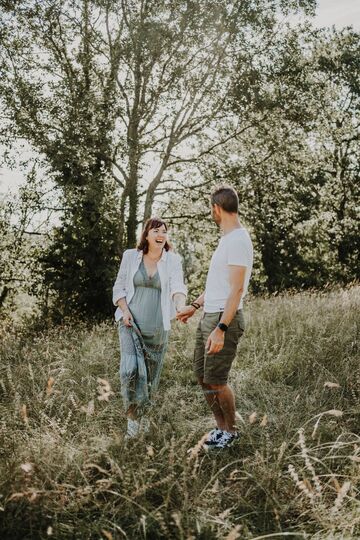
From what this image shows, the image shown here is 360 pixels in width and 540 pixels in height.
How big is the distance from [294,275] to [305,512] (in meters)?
20.6

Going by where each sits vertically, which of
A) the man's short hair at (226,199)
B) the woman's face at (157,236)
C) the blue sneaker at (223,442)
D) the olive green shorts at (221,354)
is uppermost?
the man's short hair at (226,199)

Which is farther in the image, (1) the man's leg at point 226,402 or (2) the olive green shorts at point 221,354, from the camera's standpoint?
(1) the man's leg at point 226,402

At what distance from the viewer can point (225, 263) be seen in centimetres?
382

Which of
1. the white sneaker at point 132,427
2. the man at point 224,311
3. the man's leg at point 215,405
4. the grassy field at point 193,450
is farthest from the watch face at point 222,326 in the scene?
the white sneaker at point 132,427

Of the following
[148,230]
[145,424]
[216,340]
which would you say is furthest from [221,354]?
[148,230]

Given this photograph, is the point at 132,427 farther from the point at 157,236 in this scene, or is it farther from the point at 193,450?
the point at 157,236

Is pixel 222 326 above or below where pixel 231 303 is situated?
below

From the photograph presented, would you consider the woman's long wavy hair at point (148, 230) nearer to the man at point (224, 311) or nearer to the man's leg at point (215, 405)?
the man at point (224, 311)

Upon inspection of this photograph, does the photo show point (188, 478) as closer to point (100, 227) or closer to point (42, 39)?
point (100, 227)

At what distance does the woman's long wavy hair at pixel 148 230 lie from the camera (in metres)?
4.32

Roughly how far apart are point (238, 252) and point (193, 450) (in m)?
1.47

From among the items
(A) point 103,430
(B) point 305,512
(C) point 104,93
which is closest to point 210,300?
(A) point 103,430

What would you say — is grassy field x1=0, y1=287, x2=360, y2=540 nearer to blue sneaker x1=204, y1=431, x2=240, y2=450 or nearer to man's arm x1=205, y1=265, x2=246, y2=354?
blue sneaker x1=204, y1=431, x2=240, y2=450

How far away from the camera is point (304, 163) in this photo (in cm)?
1480
